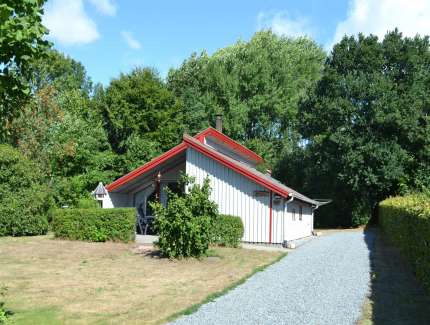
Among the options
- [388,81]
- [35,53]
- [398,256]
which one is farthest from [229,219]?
[388,81]

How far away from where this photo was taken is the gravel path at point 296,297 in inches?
291

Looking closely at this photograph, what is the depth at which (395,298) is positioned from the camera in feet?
29.4

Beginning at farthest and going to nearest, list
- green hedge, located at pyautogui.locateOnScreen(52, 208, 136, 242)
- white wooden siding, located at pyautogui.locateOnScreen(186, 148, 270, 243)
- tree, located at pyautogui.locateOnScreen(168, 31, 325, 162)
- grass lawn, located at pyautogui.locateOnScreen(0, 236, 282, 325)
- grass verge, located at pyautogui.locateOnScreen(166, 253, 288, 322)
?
1. tree, located at pyautogui.locateOnScreen(168, 31, 325, 162)
2. white wooden siding, located at pyautogui.locateOnScreen(186, 148, 270, 243)
3. green hedge, located at pyautogui.locateOnScreen(52, 208, 136, 242)
4. grass lawn, located at pyautogui.locateOnScreen(0, 236, 282, 325)
5. grass verge, located at pyautogui.locateOnScreen(166, 253, 288, 322)

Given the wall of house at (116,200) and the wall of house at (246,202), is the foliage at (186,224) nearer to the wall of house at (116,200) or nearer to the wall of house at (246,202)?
the wall of house at (246,202)

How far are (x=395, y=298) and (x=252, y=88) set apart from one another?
3722cm

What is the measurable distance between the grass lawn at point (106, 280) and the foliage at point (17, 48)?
3427 mm

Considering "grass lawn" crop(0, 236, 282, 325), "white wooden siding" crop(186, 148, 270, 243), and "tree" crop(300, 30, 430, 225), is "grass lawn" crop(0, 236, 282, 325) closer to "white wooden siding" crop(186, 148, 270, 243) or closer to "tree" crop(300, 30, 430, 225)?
"white wooden siding" crop(186, 148, 270, 243)

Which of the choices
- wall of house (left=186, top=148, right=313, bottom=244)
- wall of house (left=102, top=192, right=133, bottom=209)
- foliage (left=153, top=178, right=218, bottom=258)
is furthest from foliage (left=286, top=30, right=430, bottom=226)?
foliage (left=153, top=178, right=218, bottom=258)

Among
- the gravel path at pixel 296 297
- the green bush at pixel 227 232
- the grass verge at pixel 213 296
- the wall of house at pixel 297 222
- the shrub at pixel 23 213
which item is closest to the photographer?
the gravel path at pixel 296 297

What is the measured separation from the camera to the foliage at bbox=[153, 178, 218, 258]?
14266 millimetres

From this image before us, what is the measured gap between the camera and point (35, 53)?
17.1 ft

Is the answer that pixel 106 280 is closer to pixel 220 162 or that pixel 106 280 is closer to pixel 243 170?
pixel 243 170

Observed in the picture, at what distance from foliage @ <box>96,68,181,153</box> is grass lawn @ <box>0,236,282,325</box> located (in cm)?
2069

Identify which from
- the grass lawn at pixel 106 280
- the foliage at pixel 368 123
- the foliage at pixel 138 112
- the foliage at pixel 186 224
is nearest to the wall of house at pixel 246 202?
the grass lawn at pixel 106 280
